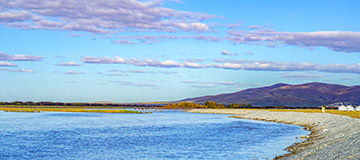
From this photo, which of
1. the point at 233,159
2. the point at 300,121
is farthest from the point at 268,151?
the point at 300,121

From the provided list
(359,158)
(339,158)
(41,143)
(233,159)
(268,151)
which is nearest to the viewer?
(359,158)

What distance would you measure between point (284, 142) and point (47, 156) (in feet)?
65.7

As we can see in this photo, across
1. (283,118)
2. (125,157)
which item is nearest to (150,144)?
(125,157)

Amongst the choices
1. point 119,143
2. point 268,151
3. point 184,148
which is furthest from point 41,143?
point 268,151

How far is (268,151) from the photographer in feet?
99.8

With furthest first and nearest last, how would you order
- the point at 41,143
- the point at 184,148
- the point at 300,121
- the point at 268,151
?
the point at 300,121
the point at 41,143
the point at 184,148
the point at 268,151

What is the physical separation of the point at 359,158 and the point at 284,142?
18.0m

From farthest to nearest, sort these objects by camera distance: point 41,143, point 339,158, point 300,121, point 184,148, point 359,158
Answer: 1. point 300,121
2. point 41,143
3. point 184,148
4. point 339,158
5. point 359,158

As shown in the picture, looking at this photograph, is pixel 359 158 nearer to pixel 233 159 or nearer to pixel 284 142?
pixel 233 159

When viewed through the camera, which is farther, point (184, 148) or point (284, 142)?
point (284, 142)

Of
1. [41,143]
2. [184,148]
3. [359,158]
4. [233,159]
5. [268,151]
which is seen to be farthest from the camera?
[41,143]

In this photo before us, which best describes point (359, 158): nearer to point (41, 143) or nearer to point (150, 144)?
point (150, 144)

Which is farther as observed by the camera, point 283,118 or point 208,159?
point 283,118

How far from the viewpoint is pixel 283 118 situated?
7738cm
